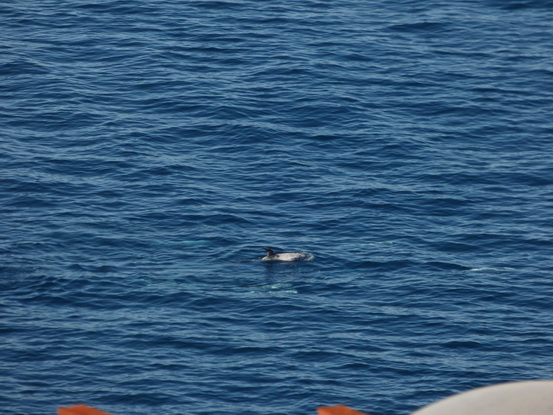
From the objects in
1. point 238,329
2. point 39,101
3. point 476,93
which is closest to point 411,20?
point 476,93

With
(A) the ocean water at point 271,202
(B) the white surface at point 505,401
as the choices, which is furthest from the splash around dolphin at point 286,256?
(B) the white surface at point 505,401

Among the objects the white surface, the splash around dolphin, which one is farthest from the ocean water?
the white surface

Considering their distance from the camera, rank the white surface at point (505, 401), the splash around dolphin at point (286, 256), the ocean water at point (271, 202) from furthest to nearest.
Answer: the splash around dolphin at point (286, 256), the ocean water at point (271, 202), the white surface at point (505, 401)

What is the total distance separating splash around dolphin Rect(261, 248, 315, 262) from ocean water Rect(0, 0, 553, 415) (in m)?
0.31

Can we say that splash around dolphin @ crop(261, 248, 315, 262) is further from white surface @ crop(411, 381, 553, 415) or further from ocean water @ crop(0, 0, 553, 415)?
white surface @ crop(411, 381, 553, 415)

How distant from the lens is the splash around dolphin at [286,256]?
42906mm

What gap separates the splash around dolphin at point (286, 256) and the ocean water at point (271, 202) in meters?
0.31

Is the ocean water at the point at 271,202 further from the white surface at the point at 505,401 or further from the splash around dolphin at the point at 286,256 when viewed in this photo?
the white surface at the point at 505,401

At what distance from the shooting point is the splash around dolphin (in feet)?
141

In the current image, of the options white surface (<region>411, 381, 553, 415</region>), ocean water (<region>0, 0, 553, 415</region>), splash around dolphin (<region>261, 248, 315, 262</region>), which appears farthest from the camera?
splash around dolphin (<region>261, 248, 315, 262</region>)

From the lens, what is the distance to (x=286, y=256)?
4303cm

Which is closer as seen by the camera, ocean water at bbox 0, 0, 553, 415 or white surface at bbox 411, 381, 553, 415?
white surface at bbox 411, 381, 553, 415

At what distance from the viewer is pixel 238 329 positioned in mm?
38219

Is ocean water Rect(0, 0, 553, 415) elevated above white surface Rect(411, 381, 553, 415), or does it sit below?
below
